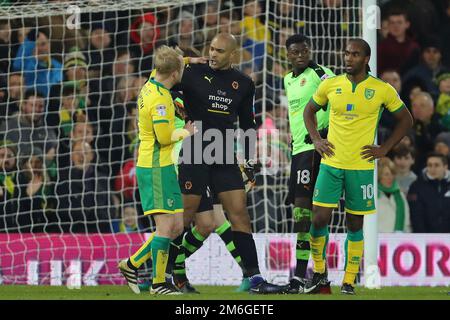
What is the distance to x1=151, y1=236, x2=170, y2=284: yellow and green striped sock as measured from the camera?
9.50 meters

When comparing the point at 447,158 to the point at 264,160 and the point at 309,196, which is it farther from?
the point at 309,196

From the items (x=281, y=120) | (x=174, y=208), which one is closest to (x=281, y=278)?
(x=281, y=120)

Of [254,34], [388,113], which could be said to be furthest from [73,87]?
[388,113]

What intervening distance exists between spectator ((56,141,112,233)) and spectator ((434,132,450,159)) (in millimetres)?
3994

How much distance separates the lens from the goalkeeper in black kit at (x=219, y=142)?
9.92m

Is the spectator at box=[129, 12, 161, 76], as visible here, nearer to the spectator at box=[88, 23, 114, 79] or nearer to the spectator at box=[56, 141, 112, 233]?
the spectator at box=[88, 23, 114, 79]

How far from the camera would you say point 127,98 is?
14.5m

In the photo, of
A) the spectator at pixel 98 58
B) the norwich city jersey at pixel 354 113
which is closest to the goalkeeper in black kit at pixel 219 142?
the norwich city jersey at pixel 354 113

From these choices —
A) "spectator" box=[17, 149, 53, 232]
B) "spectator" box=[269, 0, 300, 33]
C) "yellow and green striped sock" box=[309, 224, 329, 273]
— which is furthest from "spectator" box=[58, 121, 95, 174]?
"yellow and green striped sock" box=[309, 224, 329, 273]

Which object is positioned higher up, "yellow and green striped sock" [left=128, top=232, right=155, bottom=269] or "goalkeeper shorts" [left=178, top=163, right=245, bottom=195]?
"goalkeeper shorts" [left=178, top=163, right=245, bottom=195]

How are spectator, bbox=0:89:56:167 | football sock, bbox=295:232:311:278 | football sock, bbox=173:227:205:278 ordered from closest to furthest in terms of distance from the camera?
football sock, bbox=295:232:311:278, football sock, bbox=173:227:205:278, spectator, bbox=0:89:56:167

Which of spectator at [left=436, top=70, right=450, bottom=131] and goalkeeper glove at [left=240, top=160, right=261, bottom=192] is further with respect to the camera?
spectator at [left=436, top=70, right=450, bottom=131]

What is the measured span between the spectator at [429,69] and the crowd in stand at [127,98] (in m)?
0.02

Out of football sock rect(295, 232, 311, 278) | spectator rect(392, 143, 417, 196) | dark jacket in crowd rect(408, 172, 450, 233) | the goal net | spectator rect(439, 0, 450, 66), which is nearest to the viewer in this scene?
football sock rect(295, 232, 311, 278)
